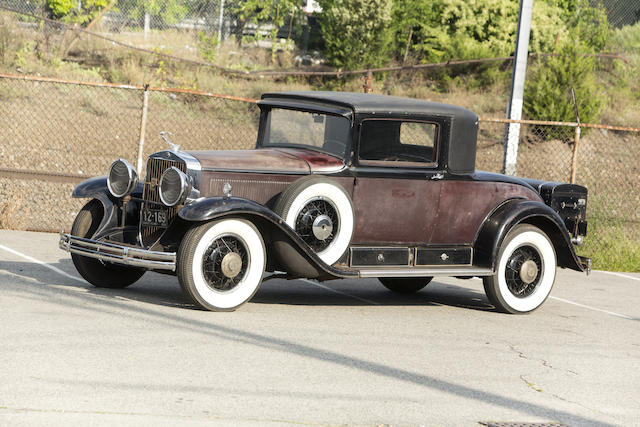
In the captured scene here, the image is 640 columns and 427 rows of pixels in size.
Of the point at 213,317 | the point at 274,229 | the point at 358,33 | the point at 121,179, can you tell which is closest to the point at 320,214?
the point at 274,229

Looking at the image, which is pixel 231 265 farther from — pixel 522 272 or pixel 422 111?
pixel 522 272

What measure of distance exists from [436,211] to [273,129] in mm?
1764

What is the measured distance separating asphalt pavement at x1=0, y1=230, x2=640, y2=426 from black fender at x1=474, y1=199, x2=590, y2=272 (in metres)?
0.55

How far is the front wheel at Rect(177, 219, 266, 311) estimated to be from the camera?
7137mm

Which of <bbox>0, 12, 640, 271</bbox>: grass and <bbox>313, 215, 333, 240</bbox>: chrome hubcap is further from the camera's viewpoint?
<bbox>0, 12, 640, 271</bbox>: grass

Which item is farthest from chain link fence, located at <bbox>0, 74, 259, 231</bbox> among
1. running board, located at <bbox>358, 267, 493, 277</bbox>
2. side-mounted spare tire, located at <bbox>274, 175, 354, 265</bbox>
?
running board, located at <bbox>358, 267, 493, 277</bbox>

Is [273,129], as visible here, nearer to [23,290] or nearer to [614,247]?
[23,290]

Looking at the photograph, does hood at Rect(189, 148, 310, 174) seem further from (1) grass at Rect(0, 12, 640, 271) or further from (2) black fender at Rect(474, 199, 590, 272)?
(1) grass at Rect(0, 12, 640, 271)

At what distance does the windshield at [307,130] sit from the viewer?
8.14 metres

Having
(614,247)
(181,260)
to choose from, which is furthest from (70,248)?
(614,247)

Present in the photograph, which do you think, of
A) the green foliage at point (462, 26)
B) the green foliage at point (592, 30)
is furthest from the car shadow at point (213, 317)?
the green foliage at point (592, 30)

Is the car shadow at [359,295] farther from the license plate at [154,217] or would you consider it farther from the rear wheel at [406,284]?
the license plate at [154,217]

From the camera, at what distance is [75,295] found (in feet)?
25.2

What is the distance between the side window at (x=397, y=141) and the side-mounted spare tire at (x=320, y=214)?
576 millimetres
